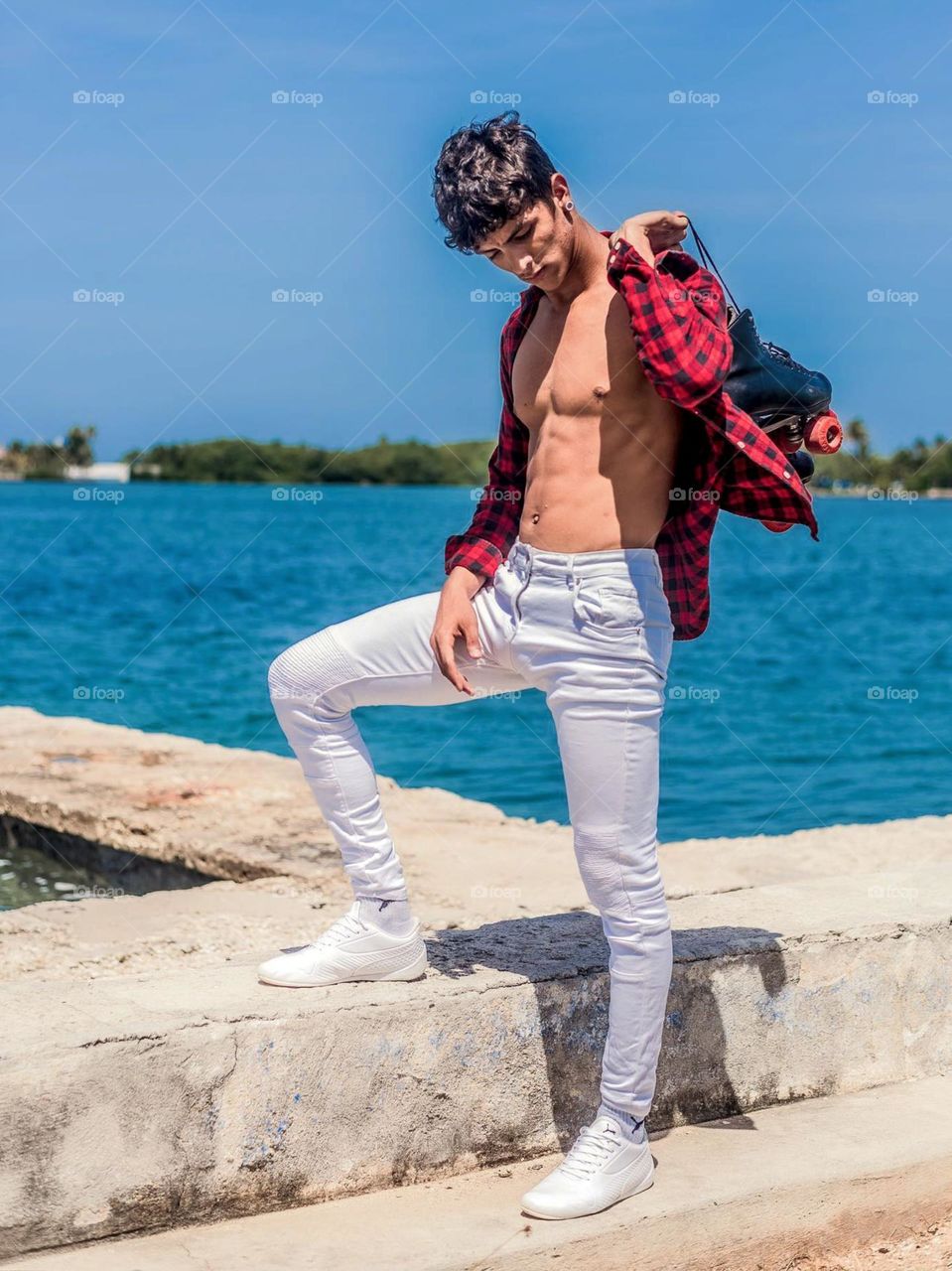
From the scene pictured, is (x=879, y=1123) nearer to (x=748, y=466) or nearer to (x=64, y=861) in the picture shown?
(x=748, y=466)

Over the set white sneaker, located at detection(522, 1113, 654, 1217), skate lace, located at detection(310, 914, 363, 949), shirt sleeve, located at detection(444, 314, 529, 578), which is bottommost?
white sneaker, located at detection(522, 1113, 654, 1217)

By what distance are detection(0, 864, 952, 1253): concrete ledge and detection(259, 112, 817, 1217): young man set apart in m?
0.29

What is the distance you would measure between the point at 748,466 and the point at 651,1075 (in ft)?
4.09

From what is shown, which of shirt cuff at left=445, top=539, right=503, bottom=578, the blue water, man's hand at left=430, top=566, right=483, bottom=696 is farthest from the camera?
the blue water

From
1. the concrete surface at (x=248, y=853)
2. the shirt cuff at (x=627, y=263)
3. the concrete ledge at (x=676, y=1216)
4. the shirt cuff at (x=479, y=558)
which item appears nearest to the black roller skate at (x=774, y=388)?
the shirt cuff at (x=627, y=263)

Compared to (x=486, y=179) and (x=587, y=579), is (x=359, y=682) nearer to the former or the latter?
(x=587, y=579)

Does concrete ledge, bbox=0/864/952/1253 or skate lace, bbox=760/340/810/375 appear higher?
skate lace, bbox=760/340/810/375

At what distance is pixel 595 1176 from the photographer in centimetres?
298

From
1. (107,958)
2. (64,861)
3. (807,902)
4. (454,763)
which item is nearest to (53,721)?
(64,861)

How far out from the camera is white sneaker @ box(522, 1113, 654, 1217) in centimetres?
295

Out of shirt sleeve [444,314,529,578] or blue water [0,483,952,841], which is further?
blue water [0,483,952,841]

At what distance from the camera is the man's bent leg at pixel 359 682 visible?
301 centimetres

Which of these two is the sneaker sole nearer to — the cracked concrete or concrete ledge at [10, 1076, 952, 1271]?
the cracked concrete

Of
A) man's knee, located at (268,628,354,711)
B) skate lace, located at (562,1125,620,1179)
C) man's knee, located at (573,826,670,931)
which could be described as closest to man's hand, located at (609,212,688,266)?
man's knee, located at (268,628,354,711)
